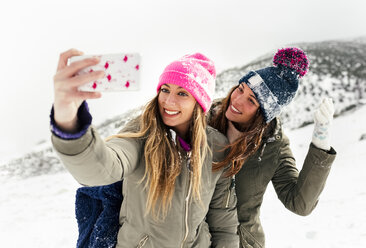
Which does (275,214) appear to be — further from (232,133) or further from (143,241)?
(143,241)

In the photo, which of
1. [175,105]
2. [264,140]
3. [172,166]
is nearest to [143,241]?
[172,166]

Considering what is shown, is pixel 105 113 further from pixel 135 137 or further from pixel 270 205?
pixel 135 137

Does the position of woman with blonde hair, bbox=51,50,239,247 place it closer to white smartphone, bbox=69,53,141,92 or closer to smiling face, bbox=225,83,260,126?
white smartphone, bbox=69,53,141,92

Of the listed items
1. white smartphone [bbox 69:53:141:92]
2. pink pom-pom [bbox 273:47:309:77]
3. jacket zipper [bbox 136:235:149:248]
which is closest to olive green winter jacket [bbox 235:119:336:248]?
pink pom-pom [bbox 273:47:309:77]

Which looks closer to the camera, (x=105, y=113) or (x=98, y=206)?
(x=98, y=206)

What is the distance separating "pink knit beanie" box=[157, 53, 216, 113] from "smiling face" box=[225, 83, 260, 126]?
49 cm

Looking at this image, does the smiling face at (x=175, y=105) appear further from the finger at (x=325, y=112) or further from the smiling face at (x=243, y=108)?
the finger at (x=325, y=112)

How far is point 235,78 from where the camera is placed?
14.0 meters

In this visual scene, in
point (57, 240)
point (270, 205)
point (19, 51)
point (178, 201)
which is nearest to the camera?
point (178, 201)

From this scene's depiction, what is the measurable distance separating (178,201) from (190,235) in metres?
0.28

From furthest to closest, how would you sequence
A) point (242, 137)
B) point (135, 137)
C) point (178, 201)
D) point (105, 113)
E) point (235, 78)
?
1. point (105, 113)
2. point (235, 78)
3. point (242, 137)
4. point (178, 201)
5. point (135, 137)

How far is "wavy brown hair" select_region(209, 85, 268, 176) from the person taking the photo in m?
2.22

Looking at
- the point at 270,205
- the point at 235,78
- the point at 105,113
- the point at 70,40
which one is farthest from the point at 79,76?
the point at 70,40

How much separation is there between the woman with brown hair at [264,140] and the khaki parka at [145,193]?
0.86 feet
